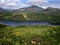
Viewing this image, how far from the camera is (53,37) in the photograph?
142 ft

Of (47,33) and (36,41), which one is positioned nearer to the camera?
(36,41)

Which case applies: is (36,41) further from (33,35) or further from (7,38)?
(7,38)

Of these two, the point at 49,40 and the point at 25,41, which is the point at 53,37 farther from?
the point at 25,41

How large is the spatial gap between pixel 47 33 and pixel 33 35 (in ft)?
13.1

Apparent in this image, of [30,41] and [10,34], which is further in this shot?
[10,34]

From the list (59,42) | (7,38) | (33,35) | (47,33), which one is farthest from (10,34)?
(59,42)

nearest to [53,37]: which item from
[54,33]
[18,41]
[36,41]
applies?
[54,33]

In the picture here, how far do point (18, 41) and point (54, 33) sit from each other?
1075 centimetres

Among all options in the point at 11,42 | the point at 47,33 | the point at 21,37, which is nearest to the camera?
the point at 11,42

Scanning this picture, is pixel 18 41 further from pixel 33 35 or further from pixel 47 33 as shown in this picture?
pixel 47 33

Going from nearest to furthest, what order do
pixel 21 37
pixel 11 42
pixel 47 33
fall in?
pixel 11 42 < pixel 21 37 < pixel 47 33

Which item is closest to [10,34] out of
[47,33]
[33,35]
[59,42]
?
[33,35]

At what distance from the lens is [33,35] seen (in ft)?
143

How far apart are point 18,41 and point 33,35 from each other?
5.37 m
